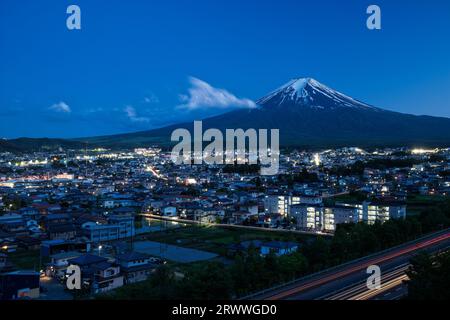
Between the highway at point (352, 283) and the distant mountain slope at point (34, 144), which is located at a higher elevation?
the distant mountain slope at point (34, 144)

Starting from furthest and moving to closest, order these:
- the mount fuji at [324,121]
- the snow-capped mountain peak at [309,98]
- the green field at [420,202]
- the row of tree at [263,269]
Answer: the snow-capped mountain peak at [309,98] → the mount fuji at [324,121] → the green field at [420,202] → the row of tree at [263,269]

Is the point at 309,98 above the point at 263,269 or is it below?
above

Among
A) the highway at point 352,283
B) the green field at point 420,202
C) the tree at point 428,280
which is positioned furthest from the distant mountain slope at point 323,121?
the tree at point 428,280

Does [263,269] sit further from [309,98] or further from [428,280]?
Answer: [309,98]

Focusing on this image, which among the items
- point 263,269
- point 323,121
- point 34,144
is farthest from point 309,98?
point 263,269

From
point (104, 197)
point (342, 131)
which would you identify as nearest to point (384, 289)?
point (104, 197)

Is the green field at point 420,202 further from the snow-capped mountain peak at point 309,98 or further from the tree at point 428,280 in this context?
the snow-capped mountain peak at point 309,98
